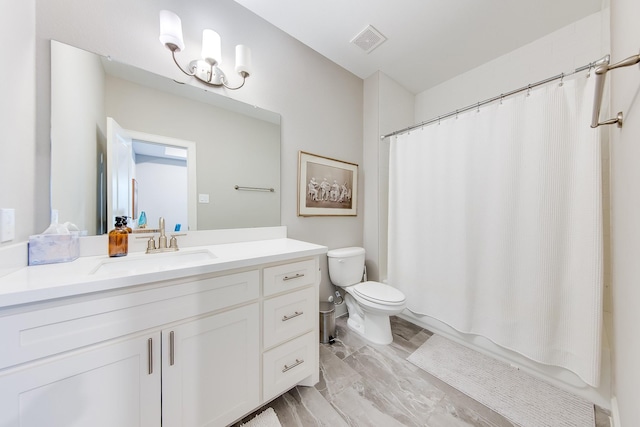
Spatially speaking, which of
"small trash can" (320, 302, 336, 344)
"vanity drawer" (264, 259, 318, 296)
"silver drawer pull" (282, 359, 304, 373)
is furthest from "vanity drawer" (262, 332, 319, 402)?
"small trash can" (320, 302, 336, 344)

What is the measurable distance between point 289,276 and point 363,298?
837 millimetres

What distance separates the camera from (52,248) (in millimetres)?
887

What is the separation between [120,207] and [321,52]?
1949 mm

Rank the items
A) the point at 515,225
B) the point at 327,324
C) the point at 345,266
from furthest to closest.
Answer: the point at 345,266 → the point at 327,324 → the point at 515,225

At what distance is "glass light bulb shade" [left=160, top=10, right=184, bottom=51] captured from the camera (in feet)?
3.59

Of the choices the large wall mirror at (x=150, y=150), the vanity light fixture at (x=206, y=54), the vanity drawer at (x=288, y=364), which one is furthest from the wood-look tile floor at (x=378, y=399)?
the vanity light fixture at (x=206, y=54)

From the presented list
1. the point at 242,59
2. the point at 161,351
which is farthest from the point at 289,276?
the point at 242,59

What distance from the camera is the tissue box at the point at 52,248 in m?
0.85

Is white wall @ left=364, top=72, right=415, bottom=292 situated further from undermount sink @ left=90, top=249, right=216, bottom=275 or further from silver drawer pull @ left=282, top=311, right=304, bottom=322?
undermount sink @ left=90, top=249, right=216, bottom=275

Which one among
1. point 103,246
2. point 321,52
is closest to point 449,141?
point 321,52

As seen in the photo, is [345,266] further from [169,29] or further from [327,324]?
[169,29]

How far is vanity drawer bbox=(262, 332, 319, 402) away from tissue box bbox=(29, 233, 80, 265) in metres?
1.00

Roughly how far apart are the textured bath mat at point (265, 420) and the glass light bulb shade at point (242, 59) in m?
2.01

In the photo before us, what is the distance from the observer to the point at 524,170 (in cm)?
138
